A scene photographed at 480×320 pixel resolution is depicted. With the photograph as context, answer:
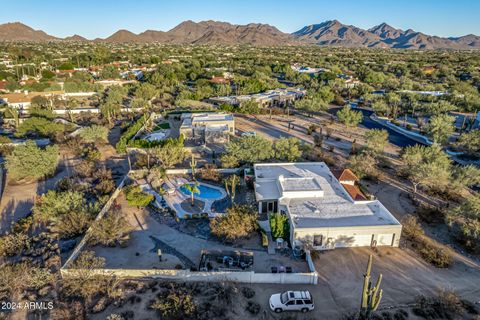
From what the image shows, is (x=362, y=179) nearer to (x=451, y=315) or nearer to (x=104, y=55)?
(x=451, y=315)

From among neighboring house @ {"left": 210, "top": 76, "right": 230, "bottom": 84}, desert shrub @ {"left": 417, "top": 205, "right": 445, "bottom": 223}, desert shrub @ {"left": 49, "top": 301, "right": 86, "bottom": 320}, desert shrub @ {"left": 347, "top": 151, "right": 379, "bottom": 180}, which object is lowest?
desert shrub @ {"left": 49, "top": 301, "right": 86, "bottom": 320}

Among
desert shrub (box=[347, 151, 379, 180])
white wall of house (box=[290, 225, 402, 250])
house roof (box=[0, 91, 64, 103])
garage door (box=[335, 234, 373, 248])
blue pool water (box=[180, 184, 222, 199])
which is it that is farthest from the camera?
house roof (box=[0, 91, 64, 103])

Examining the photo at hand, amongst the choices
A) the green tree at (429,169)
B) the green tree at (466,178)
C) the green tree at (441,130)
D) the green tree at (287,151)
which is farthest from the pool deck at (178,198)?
the green tree at (441,130)

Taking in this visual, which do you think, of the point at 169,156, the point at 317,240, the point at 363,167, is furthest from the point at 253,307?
the point at 169,156

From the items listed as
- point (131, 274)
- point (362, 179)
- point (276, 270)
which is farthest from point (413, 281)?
point (131, 274)

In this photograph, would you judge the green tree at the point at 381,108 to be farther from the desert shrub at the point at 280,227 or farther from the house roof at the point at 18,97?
the house roof at the point at 18,97

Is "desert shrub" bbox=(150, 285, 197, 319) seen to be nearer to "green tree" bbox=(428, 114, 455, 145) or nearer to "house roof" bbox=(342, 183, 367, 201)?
"house roof" bbox=(342, 183, 367, 201)

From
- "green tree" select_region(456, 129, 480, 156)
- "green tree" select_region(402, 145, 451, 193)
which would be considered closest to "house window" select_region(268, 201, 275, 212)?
"green tree" select_region(402, 145, 451, 193)
